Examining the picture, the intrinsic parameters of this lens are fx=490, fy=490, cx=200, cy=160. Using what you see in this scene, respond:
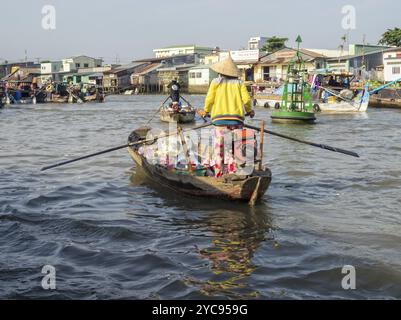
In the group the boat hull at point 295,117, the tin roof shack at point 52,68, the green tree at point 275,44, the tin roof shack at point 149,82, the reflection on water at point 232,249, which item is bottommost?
the reflection on water at point 232,249

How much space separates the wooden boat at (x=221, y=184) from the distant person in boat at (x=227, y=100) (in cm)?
30

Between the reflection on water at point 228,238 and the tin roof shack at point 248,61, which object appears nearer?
the reflection on water at point 228,238

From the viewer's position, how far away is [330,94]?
26.6 metres

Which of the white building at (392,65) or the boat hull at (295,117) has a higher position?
the white building at (392,65)

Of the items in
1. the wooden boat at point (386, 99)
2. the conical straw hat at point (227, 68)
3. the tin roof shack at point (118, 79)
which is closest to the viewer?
the conical straw hat at point (227, 68)

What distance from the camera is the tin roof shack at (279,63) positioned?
3797cm

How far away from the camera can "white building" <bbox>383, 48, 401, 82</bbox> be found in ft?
104

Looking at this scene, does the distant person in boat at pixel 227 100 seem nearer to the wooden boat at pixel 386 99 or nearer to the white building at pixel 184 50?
A: the wooden boat at pixel 386 99

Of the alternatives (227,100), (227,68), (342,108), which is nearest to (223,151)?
(227,100)

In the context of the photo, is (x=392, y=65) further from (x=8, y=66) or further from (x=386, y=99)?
(x=8, y=66)

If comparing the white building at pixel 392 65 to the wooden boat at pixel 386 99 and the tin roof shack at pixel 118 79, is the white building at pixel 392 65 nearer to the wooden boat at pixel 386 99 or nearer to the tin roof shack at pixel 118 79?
the wooden boat at pixel 386 99

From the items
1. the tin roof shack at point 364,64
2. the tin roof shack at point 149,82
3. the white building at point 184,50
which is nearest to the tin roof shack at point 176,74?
the tin roof shack at point 149,82

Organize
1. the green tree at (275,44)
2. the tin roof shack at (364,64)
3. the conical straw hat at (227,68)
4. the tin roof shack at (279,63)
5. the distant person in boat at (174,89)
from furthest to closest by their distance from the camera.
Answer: the green tree at (275,44) < the tin roof shack at (279,63) < the tin roof shack at (364,64) < the distant person in boat at (174,89) < the conical straw hat at (227,68)
